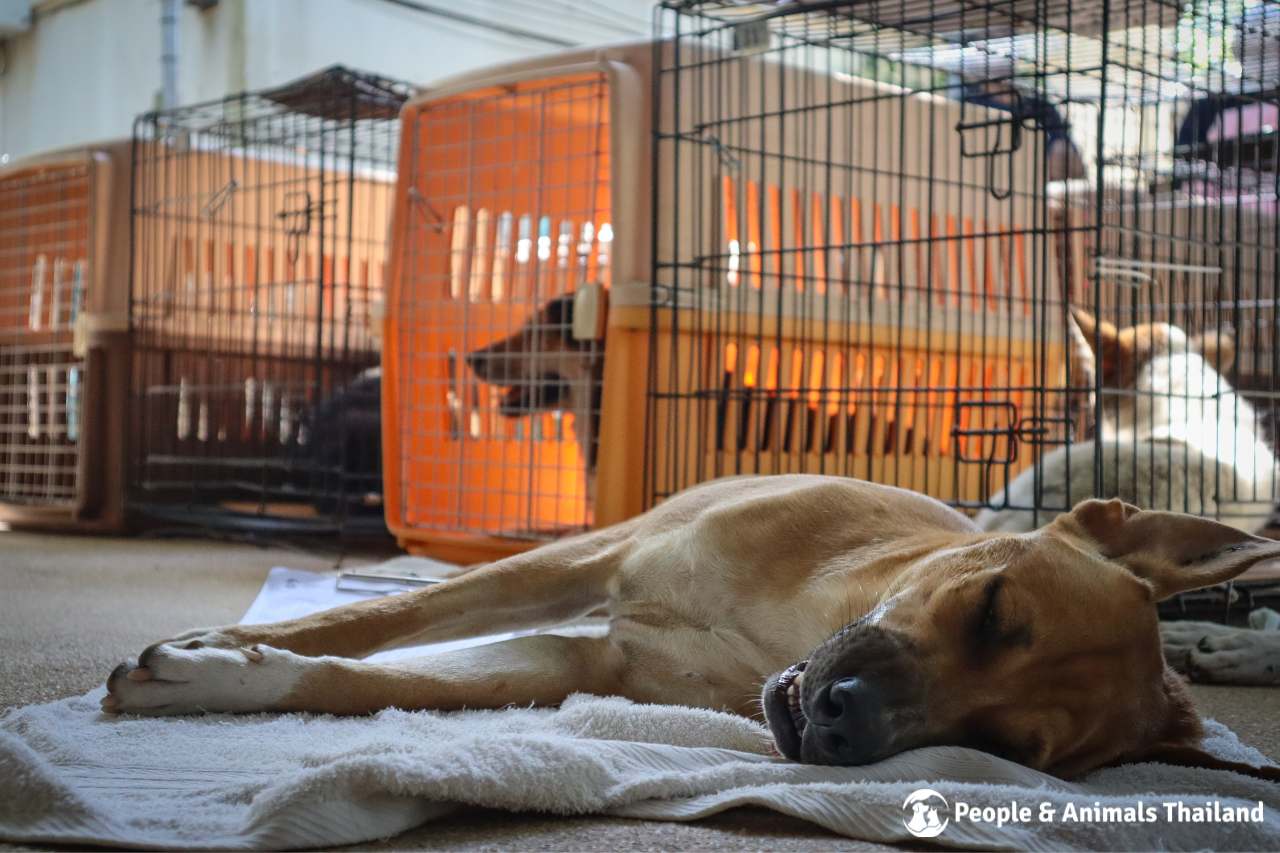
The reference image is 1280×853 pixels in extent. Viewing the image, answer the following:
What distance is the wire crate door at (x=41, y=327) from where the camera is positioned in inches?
199

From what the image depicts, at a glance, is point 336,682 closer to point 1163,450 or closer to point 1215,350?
point 1163,450

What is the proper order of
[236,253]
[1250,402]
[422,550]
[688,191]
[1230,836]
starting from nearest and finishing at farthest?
[1230,836] → [688,191] → [422,550] → [1250,402] → [236,253]

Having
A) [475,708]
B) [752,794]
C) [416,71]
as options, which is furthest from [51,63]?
[752,794]

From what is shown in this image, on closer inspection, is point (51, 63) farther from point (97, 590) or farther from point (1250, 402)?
point (1250, 402)

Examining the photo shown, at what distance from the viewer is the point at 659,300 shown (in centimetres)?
334

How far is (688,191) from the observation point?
340 centimetres

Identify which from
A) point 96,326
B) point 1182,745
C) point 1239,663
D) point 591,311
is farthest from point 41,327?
point 1182,745

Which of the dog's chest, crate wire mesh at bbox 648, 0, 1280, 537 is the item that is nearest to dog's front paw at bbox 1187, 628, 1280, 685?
crate wire mesh at bbox 648, 0, 1280, 537

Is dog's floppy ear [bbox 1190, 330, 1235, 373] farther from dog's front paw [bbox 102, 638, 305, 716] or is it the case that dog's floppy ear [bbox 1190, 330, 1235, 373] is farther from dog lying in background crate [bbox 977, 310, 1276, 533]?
dog's front paw [bbox 102, 638, 305, 716]

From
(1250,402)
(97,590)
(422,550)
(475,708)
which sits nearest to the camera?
(475,708)

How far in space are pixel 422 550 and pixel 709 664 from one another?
214cm

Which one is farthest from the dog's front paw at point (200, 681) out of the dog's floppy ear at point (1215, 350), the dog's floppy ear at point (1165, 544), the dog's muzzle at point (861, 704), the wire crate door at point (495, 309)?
the dog's floppy ear at point (1215, 350)

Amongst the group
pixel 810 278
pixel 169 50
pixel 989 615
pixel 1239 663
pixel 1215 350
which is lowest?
pixel 1239 663

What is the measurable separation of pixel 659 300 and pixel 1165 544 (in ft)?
6.18
